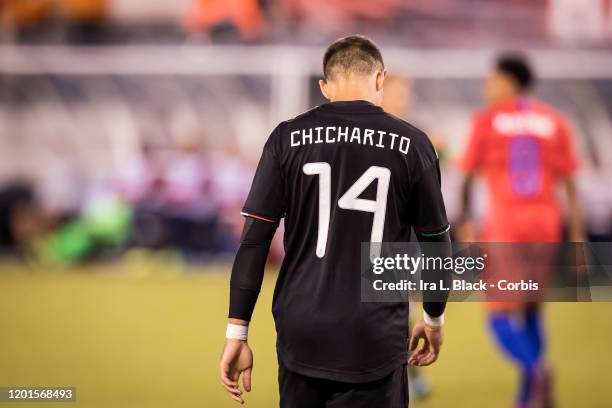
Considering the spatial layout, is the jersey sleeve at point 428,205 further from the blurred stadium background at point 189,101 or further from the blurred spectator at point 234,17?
the blurred spectator at point 234,17

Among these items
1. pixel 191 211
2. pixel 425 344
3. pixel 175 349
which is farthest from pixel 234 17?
pixel 425 344

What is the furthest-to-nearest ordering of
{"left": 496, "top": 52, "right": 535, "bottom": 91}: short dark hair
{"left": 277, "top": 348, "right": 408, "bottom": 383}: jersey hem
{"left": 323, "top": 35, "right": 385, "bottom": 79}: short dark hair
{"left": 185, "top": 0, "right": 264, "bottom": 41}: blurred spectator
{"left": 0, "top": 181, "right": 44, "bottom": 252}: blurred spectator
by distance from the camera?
{"left": 185, "top": 0, "right": 264, "bottom": 41}: blurred spectator, {"left": 0, "top": 181, "right": 44, "bottom": 252}: blurred spectator, {"left": 496, "top": 52, "right": 535, "bottom": 91}: short dark hair, {"left": 323, "top": 35, "right": 385, "bottom": 79}: short dark hair, {"left": 277, "top": 348, "right": 408, "bottom": 383}: jersey hem

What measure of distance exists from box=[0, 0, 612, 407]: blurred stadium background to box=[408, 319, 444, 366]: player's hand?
8906mm

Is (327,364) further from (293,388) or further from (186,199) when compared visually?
(186,199)

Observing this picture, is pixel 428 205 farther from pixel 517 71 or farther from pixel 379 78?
pixel 517 71

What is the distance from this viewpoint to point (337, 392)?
2.88 metres

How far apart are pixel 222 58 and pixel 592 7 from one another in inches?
245

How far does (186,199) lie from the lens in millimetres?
14070

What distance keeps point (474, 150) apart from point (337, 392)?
3.24 meters

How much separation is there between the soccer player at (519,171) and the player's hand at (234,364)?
2927 mm

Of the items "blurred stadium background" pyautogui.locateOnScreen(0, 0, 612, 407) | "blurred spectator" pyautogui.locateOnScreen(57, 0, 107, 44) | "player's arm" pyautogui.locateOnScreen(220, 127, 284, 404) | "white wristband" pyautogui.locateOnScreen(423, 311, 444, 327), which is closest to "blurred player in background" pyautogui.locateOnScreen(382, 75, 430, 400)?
"white wristband" pyautogui.locateOnScreen(423, 311, 444, 327)

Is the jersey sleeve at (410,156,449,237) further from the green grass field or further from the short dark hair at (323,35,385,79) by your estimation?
the green grass field

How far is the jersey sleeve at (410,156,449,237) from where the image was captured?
2.90m

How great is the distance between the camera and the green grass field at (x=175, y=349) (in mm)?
5773
